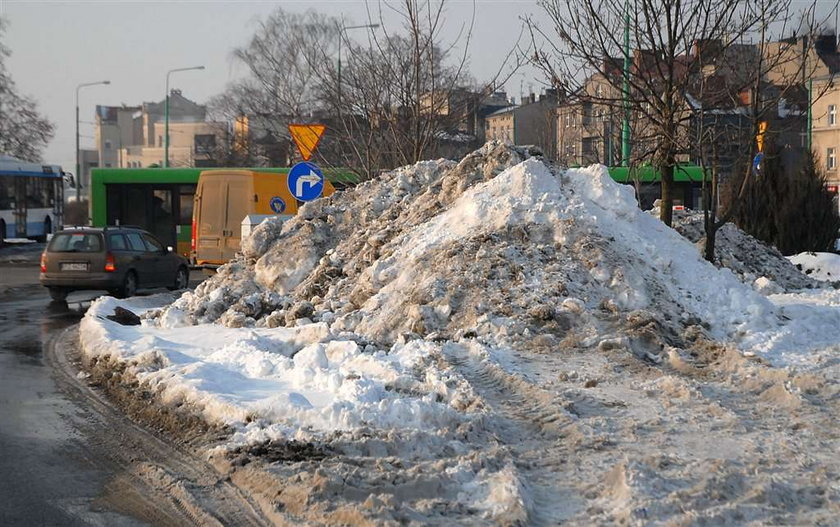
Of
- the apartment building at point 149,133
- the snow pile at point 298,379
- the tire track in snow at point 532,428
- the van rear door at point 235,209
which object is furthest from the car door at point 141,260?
the apartment building at point 149,133

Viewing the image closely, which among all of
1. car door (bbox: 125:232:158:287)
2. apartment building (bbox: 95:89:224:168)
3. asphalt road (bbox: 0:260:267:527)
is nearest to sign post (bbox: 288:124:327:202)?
car door (bbox: 125:232:158:287)

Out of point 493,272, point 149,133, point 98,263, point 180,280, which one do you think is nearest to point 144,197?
point 180,280

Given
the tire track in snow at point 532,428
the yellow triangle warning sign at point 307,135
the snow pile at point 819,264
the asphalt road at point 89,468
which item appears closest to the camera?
the tire track in snow at point 532,428

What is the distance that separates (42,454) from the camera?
768 centimetres

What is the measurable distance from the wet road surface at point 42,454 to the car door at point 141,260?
759 centimetres

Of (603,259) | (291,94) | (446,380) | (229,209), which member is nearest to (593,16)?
(603,259)

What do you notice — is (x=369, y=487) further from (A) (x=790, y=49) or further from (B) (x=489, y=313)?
(A) (x=790, y=49)

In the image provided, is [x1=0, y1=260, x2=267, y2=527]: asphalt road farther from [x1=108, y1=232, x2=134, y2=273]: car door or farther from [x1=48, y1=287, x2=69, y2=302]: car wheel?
[x1=48, y1=287, x2=69, y2=302]: car wheel

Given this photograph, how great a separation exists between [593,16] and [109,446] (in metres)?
8.72

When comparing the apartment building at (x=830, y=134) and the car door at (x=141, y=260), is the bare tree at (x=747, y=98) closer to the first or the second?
the car door at (x=141, y=260)

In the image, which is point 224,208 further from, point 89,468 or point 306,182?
point 89,468

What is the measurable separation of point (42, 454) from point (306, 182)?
1030 centimetres

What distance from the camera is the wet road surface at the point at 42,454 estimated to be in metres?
6.19

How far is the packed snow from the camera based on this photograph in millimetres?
6234
